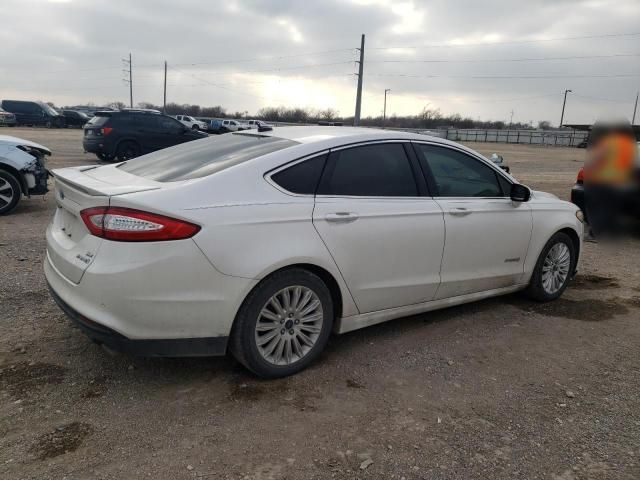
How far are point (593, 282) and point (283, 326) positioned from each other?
411 centimetres

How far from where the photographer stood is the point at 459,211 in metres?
4.12

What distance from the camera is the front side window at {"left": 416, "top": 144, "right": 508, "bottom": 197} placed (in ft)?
13.6

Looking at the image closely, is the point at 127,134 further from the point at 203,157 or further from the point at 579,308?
the point at 579,308

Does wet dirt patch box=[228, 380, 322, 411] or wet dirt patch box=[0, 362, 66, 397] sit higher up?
wet dirt patch box=[228, 380, 322, 411]

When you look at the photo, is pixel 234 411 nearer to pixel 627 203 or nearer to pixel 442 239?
pixel 442 239

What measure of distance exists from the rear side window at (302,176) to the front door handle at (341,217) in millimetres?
188

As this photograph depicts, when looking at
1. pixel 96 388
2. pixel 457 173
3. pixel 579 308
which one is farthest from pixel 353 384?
pixel 579 308

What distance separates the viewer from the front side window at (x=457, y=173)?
4.14 m

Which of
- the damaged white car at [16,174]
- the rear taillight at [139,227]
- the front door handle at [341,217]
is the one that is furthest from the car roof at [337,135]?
the damaged white car at [16,174]

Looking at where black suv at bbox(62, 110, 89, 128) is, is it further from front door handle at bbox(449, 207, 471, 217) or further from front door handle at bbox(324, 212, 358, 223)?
front door handle at bbox(324, 212, 358, 223)

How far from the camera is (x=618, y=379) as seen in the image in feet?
11.8

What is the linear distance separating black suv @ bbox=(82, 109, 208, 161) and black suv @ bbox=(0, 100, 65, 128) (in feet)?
89.3

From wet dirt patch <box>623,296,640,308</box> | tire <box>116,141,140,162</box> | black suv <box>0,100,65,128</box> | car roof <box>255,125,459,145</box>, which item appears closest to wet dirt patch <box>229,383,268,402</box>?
car roof <box>255,125,459,145</box>

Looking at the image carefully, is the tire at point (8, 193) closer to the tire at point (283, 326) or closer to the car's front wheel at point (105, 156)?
the tire at point (283, 326)
